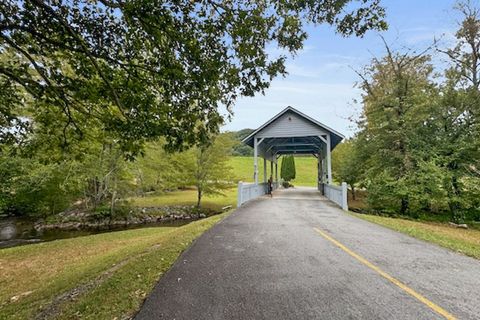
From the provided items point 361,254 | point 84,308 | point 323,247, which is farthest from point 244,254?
point 84,308

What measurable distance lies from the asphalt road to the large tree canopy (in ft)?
9.02

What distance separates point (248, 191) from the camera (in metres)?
15.8

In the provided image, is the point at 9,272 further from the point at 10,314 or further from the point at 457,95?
the point at 457,95

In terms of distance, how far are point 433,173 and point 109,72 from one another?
1634 centimetres

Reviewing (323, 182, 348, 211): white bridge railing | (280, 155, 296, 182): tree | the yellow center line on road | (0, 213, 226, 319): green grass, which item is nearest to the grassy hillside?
(280, 155, 296, 182): tree

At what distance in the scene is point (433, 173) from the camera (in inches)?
563

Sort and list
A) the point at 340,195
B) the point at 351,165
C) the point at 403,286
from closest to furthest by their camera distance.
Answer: the point at 403,286 < the point at 340,195 < the point at 351,165

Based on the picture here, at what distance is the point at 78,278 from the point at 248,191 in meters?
10.8

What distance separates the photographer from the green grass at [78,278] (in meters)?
3.64

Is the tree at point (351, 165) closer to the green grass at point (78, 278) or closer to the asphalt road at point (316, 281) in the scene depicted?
the asphalt road at point (316, 281)

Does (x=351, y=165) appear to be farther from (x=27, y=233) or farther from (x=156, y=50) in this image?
(x=27, y=233)

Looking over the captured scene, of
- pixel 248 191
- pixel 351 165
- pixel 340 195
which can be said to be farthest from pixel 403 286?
pixel 351 165

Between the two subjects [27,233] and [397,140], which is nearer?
[27,233]

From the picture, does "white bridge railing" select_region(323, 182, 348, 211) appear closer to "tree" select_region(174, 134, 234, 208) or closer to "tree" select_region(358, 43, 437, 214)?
"tree" select_region(358, 43, 437, 214)
